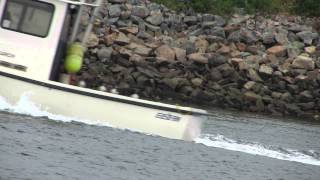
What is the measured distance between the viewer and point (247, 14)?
1373 inches

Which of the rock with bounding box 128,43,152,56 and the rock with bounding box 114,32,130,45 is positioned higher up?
the rock with bounding box 114,32,130,45

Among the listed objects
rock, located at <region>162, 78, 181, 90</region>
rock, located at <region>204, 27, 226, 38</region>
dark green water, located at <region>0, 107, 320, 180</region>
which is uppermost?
rock, located at <region>204, 27, 226, 38</region>

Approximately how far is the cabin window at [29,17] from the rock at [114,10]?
16182 millimetres

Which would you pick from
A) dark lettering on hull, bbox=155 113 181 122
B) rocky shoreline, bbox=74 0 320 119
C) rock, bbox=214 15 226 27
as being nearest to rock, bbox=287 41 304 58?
rocky shoreline, bbox=74 0 320 119

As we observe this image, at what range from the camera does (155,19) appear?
1221 inches

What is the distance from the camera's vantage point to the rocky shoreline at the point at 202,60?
2773 centimetres

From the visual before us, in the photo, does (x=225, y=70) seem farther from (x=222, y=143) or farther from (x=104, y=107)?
(x=104, y=107)

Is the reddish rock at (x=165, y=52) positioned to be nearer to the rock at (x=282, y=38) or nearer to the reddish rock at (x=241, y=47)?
the reddish rock at (x=241, y=47)

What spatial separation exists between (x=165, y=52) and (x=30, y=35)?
15.0m

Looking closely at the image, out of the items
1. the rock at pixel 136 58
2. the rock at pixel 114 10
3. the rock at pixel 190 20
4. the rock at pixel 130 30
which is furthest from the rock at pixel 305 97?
the rock at pixel 114 10

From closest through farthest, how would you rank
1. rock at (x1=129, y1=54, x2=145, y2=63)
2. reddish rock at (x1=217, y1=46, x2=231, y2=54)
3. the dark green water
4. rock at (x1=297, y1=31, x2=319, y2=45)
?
the dark green water, rock at (x1=129, y1=54, x2=145, y2=63), reddish rock at (x1=217, y1=46, x2=231, y2=54), rock at (x1=297, y1=31, x2=319, y2=45)

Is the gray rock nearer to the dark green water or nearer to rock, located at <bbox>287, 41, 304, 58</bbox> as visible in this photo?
rock, located at <bbox>287, 41, 304, 58</bbox>

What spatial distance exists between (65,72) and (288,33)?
61.9 feet

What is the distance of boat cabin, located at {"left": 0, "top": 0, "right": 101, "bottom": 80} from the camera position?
14250mm
